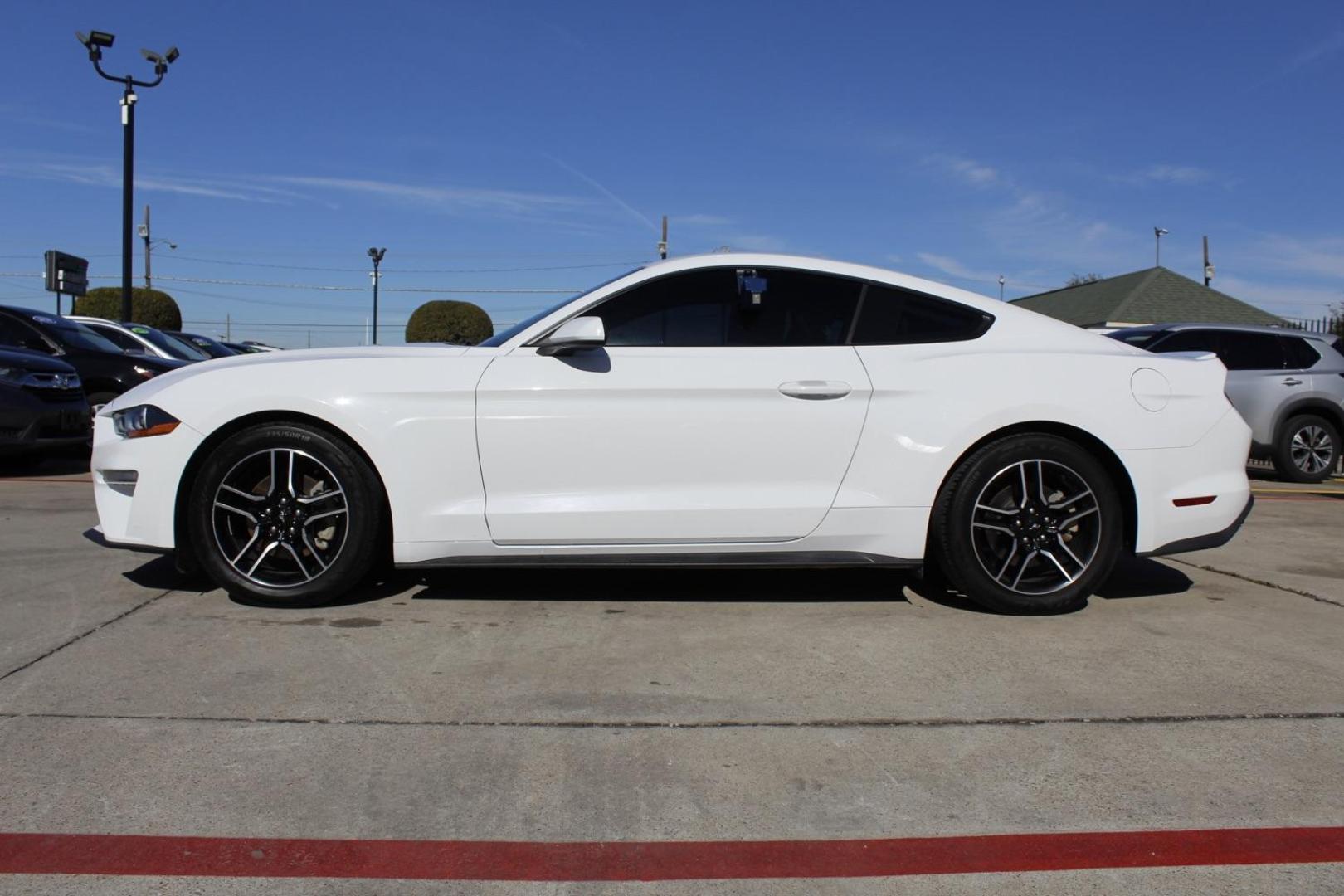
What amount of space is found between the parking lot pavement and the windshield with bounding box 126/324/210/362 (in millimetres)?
9937

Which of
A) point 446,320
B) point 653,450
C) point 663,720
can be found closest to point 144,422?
point 653,450

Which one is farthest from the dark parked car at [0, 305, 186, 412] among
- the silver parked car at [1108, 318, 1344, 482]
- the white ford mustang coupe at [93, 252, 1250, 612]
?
the silver parked car at [1108, 318, 1344, 482]

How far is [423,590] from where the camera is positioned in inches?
187

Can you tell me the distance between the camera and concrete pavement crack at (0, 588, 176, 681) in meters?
3.50

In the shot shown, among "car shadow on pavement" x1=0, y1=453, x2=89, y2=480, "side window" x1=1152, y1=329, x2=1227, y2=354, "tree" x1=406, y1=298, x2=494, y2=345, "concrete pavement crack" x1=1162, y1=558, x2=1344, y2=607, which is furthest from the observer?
"tree" x1=406, y1=298, x2=494, y2=345

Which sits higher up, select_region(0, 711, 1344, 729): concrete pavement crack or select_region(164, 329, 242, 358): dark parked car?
select_region(164, 329, 242, 358): dark parked car

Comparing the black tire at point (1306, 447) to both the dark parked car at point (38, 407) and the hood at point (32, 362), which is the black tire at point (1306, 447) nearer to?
the dark parked car at point (38, 407)

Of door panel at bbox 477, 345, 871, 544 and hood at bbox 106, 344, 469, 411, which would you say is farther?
hood at bbox 106, 344, 469, 411

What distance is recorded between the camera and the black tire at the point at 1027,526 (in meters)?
4.33

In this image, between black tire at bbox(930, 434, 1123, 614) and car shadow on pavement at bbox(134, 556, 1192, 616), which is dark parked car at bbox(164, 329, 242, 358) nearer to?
car shadow on pavement at bbox(134, 556, 1192, 616)

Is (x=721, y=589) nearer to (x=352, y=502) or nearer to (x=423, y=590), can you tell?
(x=423, y=590)

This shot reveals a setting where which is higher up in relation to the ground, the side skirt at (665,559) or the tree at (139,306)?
the tree at (139,306)

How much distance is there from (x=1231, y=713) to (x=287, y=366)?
3.70m

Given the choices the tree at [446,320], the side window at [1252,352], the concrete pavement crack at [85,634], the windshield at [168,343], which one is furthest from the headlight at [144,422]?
the tree at [446,320]
